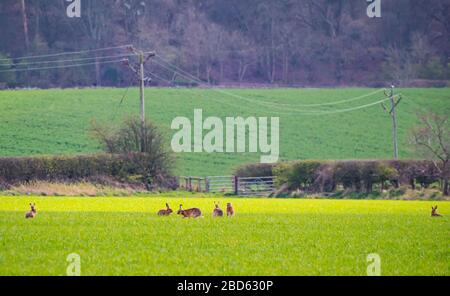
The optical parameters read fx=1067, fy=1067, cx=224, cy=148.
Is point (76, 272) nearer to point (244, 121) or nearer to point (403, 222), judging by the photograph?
point (403, 222)

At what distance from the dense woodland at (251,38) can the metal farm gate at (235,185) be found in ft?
123

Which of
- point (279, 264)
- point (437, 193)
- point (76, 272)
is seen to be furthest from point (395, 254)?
point (437, 193)

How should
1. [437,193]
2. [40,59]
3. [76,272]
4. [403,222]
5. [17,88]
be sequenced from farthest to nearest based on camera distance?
[40,59] → [17,88] → [437,193] → [403,222] → [76,272]

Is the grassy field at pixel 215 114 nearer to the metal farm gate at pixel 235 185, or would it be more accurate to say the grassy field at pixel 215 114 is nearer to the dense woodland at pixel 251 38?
the metal farm gate at pixel 235 185

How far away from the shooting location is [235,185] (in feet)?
170

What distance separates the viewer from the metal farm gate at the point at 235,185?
5125cm

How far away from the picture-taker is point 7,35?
9231cm

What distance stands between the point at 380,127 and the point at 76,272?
5917cm

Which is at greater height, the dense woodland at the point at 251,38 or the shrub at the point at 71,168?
the dense woodland at the point at 251,38

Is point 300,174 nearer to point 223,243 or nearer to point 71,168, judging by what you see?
point 71,168

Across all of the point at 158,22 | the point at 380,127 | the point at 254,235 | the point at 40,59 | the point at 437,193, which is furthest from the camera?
the point at 158,22

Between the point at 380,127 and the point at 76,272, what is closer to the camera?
the point at 76,272

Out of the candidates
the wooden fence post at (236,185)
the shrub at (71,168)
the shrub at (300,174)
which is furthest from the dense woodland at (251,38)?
the shrub at (300,174)

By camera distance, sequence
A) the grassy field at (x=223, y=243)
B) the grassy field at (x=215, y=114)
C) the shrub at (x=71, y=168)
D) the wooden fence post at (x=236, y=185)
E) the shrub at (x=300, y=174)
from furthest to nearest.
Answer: the grassy field at (x=215, y=114), the wooden fence post at (x=236, y=185), the shrub at (x=300, y=174), the shrub at (x=71, y=168), the grassy field at (x=223, y=243)
